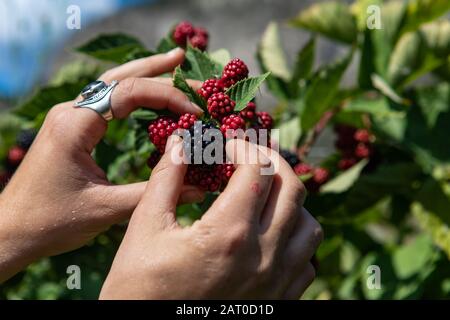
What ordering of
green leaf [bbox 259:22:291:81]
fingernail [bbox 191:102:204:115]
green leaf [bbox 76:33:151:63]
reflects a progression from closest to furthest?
fingernail [bbox 191:102:204:115]
green leaf [bbox 76:33:151:63]
green leaf [bbox 259:22:291:81]

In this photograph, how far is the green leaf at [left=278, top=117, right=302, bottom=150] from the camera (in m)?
1.55

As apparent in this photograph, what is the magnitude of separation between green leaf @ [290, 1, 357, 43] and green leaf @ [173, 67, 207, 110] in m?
0.78

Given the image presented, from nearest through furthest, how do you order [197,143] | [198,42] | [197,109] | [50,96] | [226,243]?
[226,243] → [197,143] → [197,109] → [198,42] → [50,96]

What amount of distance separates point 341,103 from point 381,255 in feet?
1.40

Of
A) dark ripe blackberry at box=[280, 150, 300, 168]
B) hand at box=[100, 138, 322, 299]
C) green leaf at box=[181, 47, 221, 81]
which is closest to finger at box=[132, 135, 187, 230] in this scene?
hand at box=[100, 138, 322, 299]

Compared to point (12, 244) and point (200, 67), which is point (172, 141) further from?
point (12, 244)

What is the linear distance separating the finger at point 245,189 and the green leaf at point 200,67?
0.82ft

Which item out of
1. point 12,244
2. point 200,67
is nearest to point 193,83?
point 200,67

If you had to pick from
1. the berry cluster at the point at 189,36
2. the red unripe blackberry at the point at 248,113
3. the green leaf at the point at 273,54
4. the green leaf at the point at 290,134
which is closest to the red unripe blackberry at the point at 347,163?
the green leaf at the point at 290,134

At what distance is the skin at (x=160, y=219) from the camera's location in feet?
2.70

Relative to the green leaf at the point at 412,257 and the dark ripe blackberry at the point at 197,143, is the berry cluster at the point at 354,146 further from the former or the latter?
the dark ripe blackberry at the point at 197,143

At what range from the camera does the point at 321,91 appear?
4.91ft

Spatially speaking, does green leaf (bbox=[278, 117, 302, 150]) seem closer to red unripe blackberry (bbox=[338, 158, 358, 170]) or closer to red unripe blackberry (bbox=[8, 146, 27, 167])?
Result: red unripe blackberry (bbox=[338, 158, 358, 170])

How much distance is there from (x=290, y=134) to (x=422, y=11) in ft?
1.47
